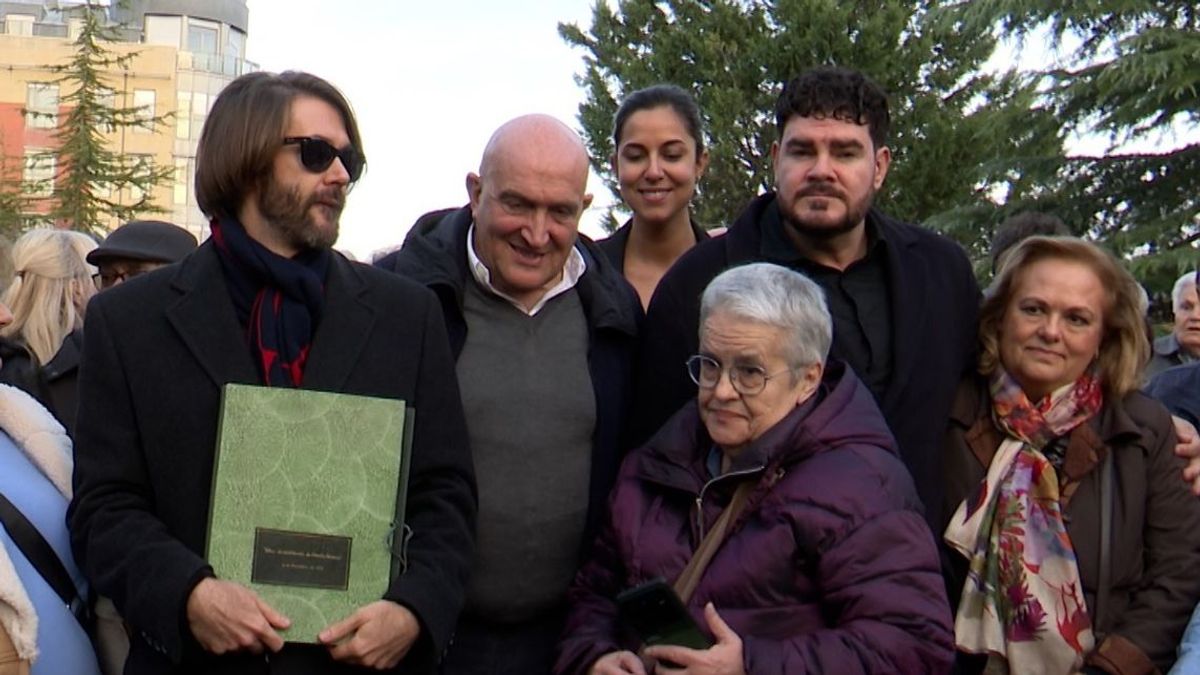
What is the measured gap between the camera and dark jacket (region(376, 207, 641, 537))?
12.6 feet

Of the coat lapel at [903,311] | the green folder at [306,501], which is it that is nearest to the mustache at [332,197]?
the green folder at [306,501]

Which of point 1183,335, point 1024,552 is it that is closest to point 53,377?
point 1024,552

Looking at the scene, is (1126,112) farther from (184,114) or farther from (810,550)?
(184,114)

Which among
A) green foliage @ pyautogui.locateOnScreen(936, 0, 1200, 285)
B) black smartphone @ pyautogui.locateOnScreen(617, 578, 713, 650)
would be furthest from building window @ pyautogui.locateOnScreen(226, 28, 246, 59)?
black smartphone @ pyautogui.locateOnScreen(617, 578, 713, 650)

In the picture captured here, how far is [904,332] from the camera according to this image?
390 cm

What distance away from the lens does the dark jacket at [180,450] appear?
3.00 m

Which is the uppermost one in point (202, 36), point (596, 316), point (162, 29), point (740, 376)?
point (162, 29)

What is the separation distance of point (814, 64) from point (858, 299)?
19.5m

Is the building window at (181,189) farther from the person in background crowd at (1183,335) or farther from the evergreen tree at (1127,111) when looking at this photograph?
the person in background crowd at (1183,335)

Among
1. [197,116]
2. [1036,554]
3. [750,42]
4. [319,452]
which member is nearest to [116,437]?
[319,452]

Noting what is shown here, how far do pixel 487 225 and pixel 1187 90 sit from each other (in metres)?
15.6

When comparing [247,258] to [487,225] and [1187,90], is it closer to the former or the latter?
[487,225]

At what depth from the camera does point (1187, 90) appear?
17281 mm

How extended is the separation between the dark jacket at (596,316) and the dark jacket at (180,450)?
536mm
